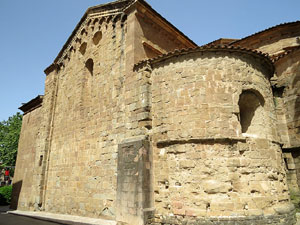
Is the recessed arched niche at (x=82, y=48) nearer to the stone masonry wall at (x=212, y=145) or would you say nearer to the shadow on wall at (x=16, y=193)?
the stone masonry wall at (x=212, y=145)

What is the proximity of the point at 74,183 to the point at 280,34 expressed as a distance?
36.8 feet

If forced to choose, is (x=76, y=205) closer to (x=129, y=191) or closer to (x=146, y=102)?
(x=129, y=191)

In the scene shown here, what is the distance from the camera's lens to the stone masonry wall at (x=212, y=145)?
4723mm

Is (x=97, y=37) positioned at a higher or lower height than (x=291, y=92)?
higher

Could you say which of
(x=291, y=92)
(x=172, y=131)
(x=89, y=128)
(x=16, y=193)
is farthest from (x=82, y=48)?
(x=16, y=193)

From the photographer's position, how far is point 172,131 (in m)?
5.36

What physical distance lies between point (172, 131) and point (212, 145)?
3.32 feet

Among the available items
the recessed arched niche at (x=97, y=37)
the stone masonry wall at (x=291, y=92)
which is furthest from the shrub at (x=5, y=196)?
the stone masonry wall at (x=291, y=92)

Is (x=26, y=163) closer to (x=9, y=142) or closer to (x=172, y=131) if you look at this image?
(x=172, y=131)

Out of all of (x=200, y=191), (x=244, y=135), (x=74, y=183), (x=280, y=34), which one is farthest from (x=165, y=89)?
(x=280, y=34)

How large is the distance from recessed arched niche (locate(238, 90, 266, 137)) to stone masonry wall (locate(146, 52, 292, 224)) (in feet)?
0.20

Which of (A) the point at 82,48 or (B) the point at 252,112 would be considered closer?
(B) the point at 252,112

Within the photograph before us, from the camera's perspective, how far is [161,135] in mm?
5523

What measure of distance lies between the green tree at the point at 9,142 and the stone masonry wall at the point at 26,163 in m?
11.6
